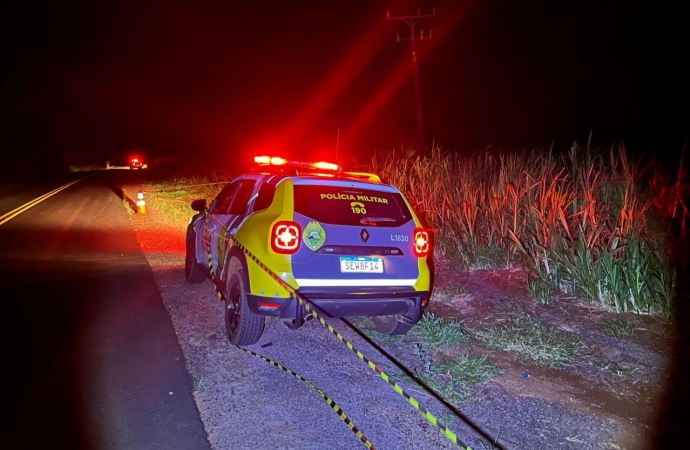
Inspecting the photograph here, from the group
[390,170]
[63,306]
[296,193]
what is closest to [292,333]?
[296,193]

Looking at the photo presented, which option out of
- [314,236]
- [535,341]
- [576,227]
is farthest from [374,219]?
[576,227]

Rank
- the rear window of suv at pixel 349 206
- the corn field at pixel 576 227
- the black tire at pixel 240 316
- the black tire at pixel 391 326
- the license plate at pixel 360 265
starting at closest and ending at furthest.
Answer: the license plate at pixel 360 265, the rear window of suv at pixel 349 206, the black tire at pixel 240 316, the black tire at pixel 391 326, the corn field at pixel 576 227

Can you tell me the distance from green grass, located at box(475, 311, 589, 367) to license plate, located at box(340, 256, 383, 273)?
4.71 feet

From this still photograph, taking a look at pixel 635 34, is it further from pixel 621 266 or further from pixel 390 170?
pixel 621 266

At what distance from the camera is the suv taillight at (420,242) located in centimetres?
453

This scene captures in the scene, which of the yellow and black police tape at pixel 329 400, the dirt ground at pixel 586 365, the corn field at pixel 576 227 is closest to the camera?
the yellow and black police tape at pixel 329 400

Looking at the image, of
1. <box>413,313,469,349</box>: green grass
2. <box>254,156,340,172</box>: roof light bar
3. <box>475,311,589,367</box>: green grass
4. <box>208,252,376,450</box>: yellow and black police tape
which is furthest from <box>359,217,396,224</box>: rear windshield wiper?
<box>475,311,589,367</box>: green grass

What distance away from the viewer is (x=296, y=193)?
14.3 feet

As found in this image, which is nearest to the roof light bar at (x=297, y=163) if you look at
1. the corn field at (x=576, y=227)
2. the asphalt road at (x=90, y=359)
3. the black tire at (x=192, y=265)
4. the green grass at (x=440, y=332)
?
the black tire at (x=192, y=265)

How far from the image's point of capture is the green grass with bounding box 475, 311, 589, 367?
4.48 meters

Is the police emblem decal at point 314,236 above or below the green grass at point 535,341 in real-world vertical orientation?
above

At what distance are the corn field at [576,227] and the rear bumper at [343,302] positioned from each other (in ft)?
7.87

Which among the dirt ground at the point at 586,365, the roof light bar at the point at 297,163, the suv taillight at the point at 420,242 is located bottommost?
the dirt ground at the point at 586,365

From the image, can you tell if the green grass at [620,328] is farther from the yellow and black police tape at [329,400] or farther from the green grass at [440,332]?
the yellow and black police tape at [329,400]
